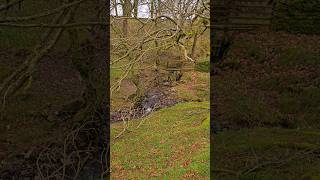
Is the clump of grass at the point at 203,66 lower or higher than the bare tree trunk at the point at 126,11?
lower

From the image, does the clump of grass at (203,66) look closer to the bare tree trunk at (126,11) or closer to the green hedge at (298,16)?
the green hedge at (298,16)

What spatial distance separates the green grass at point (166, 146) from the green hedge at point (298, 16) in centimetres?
305

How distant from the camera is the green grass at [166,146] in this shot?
6.39 metres

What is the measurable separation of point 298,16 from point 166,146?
16.7ft

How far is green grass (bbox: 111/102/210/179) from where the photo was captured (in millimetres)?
6387

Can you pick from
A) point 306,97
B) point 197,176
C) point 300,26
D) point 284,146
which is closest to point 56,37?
point 284,146

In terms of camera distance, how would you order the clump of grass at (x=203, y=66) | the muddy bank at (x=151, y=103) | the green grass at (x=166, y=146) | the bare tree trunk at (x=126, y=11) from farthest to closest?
the clump of grass at (x=203, y=66)
the muddy bank at (x=151, y=103)
the bare tree trunk at (x=126, y=11)
the green grass at (x=166, y=146)

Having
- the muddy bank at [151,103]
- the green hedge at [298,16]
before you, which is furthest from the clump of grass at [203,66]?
the green hedge at [298,16]

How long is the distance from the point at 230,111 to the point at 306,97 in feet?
5.56

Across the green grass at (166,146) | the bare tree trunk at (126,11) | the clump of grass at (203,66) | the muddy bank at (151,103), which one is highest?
the bare tree trunk at (126,11)

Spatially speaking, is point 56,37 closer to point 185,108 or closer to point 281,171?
point 281,171

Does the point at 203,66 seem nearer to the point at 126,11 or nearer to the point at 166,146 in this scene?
the point at 126,11

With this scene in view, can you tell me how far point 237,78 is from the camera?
10812 millimetres

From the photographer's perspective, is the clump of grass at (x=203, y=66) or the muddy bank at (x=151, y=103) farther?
the clump of grass at (x=203, y=66)
